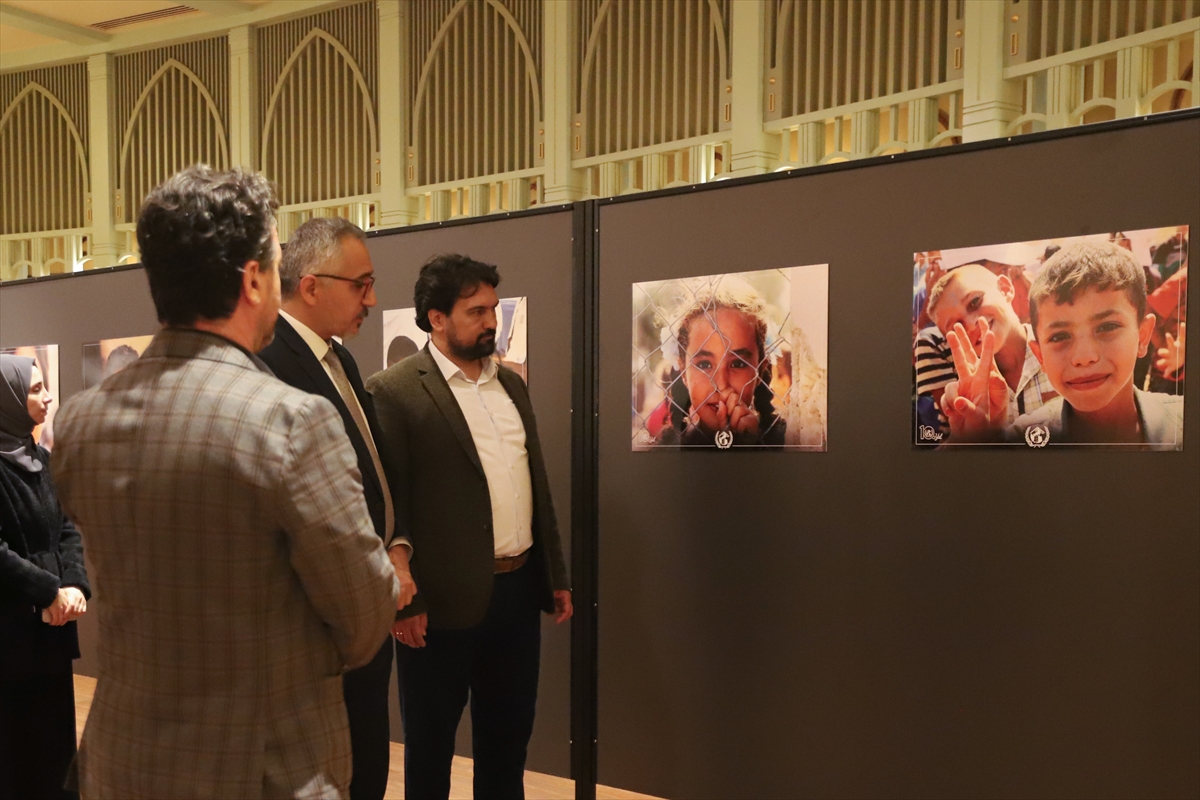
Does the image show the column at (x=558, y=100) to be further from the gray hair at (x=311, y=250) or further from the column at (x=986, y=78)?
the gray hair at (x=311, y=250)

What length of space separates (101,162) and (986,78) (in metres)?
7.15

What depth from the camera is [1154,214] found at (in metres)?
3.05

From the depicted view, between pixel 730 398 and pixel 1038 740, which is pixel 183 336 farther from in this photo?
pixel 1038 740

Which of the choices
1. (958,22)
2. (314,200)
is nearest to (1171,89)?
(958,22)

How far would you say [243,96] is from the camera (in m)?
8.74

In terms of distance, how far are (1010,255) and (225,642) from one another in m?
2.54

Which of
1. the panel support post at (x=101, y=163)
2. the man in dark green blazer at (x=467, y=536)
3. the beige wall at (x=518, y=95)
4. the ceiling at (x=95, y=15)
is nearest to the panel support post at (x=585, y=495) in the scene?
the man in dark green blazer at (x=467, y=536)

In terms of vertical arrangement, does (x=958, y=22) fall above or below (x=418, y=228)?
above

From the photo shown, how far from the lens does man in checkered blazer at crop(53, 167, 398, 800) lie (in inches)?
61.9

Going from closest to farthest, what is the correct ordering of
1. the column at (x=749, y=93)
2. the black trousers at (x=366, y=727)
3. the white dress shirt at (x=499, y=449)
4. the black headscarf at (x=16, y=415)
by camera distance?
the black trousers at (x=366, y=727) → the white dress shirt at (x=499, y=449) → the black headscarf at (x=16, y=415) → the column at (x=749, y=93)

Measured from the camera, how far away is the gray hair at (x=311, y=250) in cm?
269

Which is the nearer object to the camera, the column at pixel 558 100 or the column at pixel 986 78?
the column at pixel 986 78

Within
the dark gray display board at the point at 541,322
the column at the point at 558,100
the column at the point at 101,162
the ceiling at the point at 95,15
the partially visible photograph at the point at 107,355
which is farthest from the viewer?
the column at the point at 101,162


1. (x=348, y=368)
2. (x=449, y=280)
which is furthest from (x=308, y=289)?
(x=449, y=280)
